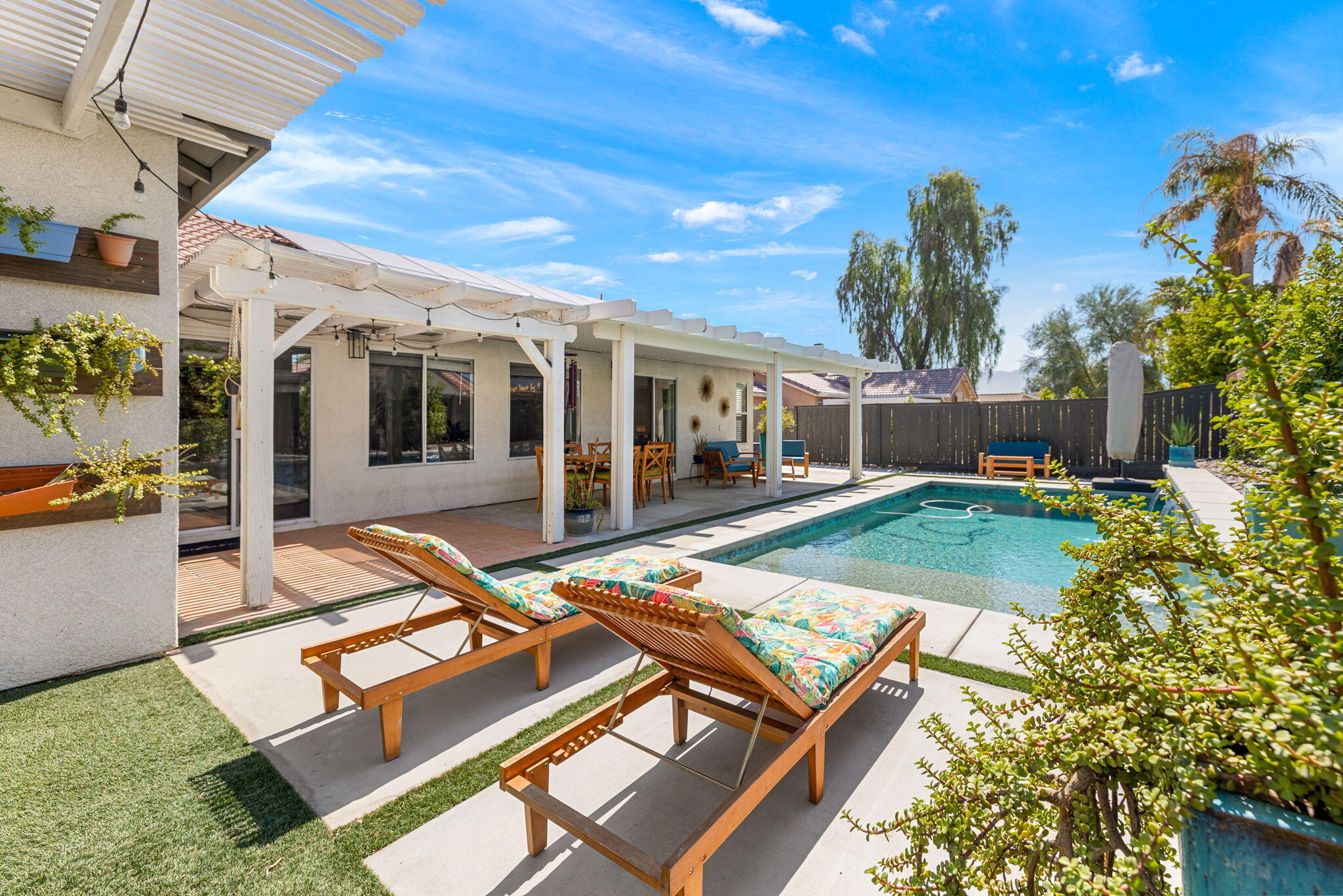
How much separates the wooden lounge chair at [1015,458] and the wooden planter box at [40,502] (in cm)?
1404

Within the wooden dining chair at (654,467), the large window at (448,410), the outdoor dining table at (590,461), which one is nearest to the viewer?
the outdoor dining table at (590,461)

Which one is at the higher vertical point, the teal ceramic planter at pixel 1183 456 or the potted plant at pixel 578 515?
the teal ceramic planter at pixel 1183 456

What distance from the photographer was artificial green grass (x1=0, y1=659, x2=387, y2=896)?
72.9 inches

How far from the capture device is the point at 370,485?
309 inches

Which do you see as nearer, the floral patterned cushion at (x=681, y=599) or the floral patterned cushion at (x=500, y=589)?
the floral patterned cushion at (x=681, y=599)

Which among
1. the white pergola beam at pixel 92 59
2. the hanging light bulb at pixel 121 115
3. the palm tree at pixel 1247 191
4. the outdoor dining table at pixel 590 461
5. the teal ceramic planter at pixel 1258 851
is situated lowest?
the teal ceramic planter at pixel 1258 851

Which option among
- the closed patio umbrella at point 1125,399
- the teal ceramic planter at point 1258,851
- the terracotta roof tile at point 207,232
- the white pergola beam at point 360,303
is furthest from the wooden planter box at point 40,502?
the closed patio umbrella at point 1125,399

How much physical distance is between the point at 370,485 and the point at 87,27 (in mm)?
Result: 5831

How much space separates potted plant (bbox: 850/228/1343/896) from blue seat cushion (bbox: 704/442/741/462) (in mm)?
11130

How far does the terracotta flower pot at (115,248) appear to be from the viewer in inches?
132

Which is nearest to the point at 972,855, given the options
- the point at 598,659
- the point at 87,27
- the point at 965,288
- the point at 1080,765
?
the point at 1080,765

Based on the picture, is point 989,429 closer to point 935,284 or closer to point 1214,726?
point 935,284

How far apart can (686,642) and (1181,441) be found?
12295mm

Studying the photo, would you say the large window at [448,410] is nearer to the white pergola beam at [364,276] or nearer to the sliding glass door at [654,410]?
the white pergola beam at [364,276]
